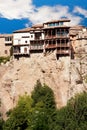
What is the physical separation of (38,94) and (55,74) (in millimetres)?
5715

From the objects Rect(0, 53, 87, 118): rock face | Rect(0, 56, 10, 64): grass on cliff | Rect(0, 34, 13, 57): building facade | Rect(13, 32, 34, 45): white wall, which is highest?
Rect(13, 32, 34, 45): white wall

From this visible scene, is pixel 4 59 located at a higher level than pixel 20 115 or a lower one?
higher

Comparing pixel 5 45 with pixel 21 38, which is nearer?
pixel 21 38

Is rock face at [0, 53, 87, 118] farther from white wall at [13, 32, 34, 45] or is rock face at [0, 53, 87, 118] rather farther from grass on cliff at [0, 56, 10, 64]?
white wall at [13, 32, 34, 45]

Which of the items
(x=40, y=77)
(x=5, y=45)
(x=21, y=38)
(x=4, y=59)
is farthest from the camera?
(x=5, y=45)

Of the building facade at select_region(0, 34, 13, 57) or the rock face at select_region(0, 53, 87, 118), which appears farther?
the building facade at select_region(0, 34, 13, 57)

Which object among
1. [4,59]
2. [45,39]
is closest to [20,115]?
[45,39]

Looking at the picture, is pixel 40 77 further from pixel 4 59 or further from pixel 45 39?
pixel 4 59

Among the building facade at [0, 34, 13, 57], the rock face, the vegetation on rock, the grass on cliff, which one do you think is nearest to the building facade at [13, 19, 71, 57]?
the rock face

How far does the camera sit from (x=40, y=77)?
92.7 m

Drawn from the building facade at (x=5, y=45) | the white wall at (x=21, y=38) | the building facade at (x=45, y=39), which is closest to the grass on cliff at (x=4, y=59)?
the building facade at (x=5, y=45)

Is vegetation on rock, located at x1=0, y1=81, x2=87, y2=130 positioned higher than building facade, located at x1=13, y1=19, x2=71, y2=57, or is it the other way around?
building facade, located at x1=13, y1=19, x2=71, y2=57

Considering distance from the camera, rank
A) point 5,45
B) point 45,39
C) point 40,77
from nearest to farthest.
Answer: point 45,39
point 40,77
point 5,45

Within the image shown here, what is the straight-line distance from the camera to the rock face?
89.8 m
